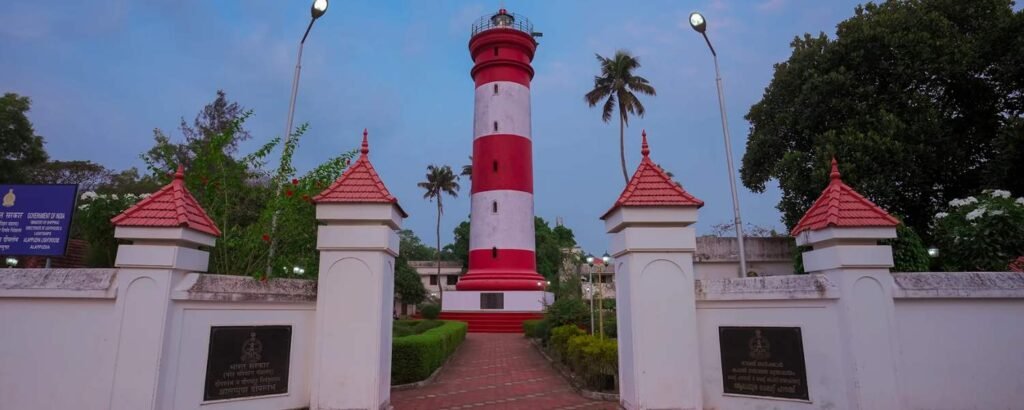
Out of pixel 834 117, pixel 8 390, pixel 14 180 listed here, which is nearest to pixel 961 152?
pixel 834 117

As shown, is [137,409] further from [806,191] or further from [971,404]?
[806,191]

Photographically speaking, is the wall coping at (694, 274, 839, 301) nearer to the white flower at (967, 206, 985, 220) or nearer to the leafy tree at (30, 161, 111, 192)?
the white flower at (967, 206, 985, 220)

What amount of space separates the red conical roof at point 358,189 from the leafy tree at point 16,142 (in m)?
27.5

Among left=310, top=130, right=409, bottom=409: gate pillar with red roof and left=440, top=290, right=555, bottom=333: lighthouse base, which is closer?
left=310, top=130, right=409, bottom=409: gate pillar with red roof

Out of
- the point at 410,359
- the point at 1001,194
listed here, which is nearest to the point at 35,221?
the point at 410,359

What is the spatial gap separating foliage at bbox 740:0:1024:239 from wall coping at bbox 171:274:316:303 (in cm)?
1644

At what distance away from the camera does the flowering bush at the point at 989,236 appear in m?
11.4

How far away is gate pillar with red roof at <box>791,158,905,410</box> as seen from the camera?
6406mm

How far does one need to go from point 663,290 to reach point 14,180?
32.5m

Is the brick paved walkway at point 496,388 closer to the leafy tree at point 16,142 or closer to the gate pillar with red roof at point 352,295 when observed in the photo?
the gate pillar with red roof at point 352,295

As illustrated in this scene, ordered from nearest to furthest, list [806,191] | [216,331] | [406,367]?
[216,331] → [406,367] → [806,191]

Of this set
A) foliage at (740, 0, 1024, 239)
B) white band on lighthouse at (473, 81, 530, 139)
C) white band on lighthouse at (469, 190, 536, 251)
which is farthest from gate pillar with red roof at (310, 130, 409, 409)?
white band on lighthouse at (473, 81, 530, 139)

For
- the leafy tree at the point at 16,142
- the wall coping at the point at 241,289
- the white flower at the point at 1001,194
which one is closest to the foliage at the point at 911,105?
the white flower at the point at 1001,194

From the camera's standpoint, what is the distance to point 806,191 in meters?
18.9
